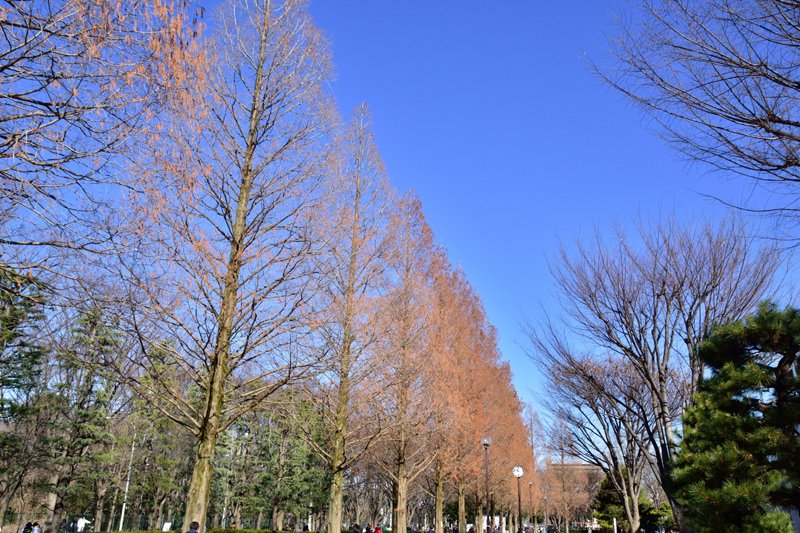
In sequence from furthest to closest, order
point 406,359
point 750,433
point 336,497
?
point 406,359
point 336,497
point 750,433

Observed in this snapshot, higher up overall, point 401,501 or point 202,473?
point 202,473

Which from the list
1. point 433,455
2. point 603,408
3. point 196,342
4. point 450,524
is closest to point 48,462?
point 433,455

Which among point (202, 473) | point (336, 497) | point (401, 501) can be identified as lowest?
point (401, 501)

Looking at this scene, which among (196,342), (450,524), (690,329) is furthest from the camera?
(450,524)

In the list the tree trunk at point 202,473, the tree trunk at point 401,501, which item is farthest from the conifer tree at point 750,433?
the tree trunk at point 401,501

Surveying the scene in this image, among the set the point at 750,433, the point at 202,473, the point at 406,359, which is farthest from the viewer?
the point at 406,359

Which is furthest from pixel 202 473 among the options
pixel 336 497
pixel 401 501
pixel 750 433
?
pixel 401 501

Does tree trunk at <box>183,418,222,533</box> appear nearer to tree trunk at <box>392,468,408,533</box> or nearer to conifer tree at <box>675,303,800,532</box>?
conifer tree at <box>675,303,800,532</box>

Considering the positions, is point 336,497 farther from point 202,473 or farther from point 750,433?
point 750,433

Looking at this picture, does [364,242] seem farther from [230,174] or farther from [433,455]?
[433,455]

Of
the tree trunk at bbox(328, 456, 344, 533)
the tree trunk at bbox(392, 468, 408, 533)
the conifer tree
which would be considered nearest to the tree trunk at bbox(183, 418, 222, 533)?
the tree trunk at bbox(328, 456, 344, 533)

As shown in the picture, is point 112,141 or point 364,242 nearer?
point 112,141

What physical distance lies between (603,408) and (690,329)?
12.6 ft

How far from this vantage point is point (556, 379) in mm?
11930
